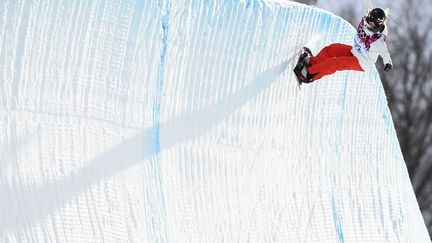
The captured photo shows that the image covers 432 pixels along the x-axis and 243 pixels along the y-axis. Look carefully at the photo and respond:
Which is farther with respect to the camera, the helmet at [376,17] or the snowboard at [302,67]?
the snowboard at [302,67]

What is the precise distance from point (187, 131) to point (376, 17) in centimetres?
132

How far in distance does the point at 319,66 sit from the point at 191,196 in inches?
46.7

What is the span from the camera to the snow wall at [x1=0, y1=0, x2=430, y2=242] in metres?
6.25

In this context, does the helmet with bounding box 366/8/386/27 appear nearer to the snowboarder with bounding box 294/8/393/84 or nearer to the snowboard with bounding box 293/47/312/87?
the snowboarder with bounding box 294/8/393/84

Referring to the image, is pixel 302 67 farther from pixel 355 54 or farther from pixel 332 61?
pixel 355 54

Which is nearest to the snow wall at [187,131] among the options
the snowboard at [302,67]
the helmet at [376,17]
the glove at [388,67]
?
the snowboard at [302,67]

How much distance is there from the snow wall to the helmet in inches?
17.6

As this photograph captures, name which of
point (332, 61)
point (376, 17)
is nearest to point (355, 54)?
point (332, 61)

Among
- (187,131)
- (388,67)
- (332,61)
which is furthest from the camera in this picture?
(332,61)

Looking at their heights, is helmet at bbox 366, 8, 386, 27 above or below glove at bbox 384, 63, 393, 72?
above

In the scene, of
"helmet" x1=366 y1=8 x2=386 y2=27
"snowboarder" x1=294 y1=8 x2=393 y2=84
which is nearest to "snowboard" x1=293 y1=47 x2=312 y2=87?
"snowboarder" x1=294 y1=8 x2=393 y2=84

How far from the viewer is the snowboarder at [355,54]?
744cm

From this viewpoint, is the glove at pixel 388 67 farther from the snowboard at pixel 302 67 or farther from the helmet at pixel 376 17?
the snowboard at pixel 302 67

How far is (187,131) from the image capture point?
702cm
